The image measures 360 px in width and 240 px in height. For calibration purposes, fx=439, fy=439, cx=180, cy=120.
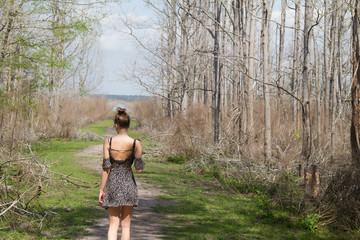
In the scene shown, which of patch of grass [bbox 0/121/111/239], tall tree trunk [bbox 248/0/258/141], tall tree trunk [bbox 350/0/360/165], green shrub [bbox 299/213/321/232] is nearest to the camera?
patch of grass [bbox 0/121/111/239]

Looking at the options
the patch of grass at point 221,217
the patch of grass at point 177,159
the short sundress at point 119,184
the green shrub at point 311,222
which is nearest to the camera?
the short sundress at point 119,184

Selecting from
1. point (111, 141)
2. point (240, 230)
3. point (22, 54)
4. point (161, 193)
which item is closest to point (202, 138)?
point (161, 193)

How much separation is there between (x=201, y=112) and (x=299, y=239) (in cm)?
1272

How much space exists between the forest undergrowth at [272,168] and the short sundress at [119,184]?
350 centimetres

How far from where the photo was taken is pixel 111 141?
222 inches

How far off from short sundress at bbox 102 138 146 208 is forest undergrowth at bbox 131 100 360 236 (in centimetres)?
350

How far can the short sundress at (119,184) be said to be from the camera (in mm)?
5547

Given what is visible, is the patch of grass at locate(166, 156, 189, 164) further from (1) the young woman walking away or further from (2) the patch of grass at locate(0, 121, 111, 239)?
(1) the young woman walking away

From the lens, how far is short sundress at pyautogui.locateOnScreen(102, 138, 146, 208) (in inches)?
218

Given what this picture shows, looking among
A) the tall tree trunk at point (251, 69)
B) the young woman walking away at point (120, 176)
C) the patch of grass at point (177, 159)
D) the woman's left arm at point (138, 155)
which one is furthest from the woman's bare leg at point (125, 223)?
the patch of grass at point (177, 159)

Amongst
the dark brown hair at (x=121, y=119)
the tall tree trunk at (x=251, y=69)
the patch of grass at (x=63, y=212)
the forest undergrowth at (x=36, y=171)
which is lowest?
the patch of grass at (x=63, y=212)

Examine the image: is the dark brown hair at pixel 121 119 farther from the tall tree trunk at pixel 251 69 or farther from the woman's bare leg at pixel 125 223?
the tall tree trunk at pixel 251 69

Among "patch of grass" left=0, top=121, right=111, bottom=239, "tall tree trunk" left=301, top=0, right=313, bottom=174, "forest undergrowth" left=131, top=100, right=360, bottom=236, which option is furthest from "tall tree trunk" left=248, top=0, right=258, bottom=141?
"patch of grass" left=0, top=121, right=111, bottom=239

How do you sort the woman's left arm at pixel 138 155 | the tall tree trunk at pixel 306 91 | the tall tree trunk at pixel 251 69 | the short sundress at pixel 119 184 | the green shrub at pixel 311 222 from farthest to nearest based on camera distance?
1. the tall tree trunk at pixel 251 69
2. the tall tree trunk at pixel 306 91
3. the green shrub at pixel 311 222
4. the woman's left arm at pixel 138 155
5. the short sundress at pixel 119 184
